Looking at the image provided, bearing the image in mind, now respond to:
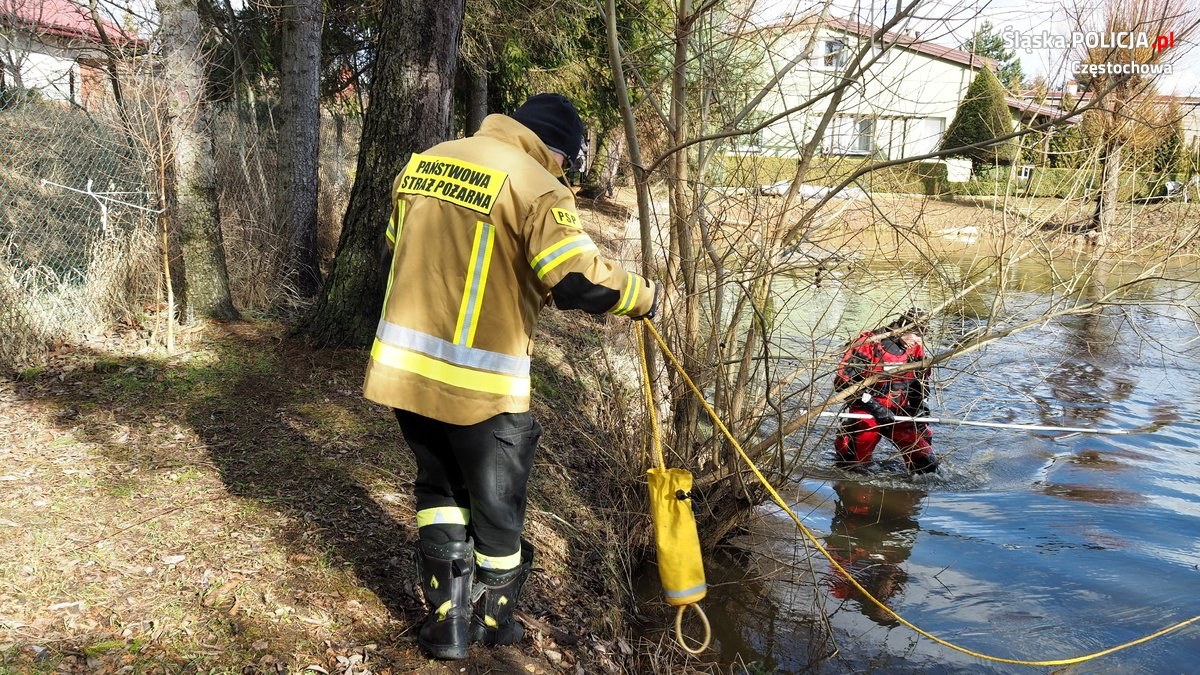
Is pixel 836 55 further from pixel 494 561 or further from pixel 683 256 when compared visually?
pixel 494 561

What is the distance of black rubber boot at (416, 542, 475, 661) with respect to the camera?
2.76 metres

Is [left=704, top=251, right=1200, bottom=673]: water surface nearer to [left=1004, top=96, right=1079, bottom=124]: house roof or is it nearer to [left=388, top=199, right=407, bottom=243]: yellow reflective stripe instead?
[left=1004, top=96, right=1079, bottom=124]: house roof

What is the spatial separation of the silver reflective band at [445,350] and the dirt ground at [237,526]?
110 cm

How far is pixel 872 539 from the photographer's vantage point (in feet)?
18.1

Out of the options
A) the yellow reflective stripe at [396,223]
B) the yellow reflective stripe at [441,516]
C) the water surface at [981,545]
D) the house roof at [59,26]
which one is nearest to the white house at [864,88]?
the water surface at [981,545]

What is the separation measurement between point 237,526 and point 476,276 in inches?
68.8

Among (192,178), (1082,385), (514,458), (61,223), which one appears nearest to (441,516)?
(514,458)

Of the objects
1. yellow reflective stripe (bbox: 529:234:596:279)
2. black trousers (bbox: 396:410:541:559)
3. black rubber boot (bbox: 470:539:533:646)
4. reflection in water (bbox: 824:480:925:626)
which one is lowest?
reflection in water (bbox: 824:480:925:626)

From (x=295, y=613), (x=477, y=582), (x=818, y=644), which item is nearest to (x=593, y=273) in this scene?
(x=477, y=582)

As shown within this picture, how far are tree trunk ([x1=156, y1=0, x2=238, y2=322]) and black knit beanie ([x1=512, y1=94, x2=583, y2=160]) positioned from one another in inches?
155

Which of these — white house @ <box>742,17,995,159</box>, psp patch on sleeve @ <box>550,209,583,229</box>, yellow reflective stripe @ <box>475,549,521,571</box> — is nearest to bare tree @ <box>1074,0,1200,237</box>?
white house @ <box>742,17,995,159</box>

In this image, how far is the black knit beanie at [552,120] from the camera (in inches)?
110

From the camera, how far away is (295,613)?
113 inches

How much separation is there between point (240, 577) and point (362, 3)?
925cm
